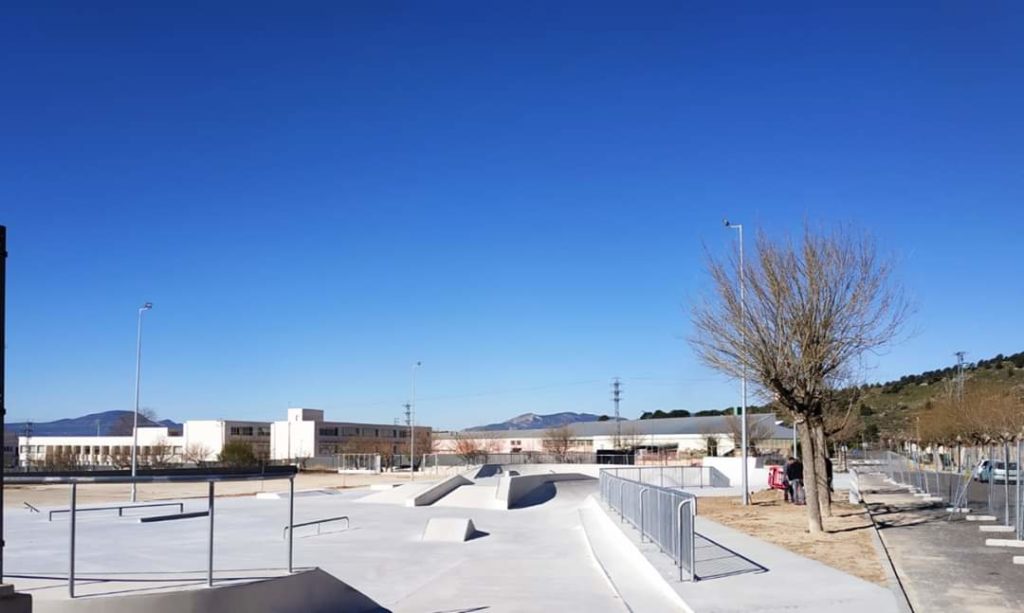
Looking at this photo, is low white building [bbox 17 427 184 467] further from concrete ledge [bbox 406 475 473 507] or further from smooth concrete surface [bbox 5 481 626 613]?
smooth concrete surface [bbox 5 481 626 613]

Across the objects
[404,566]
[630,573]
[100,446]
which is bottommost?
[100,446]

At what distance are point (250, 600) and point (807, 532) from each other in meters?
14.0

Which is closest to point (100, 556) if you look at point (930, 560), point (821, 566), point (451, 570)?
point (451, 570)

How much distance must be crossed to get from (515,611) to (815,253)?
12.1 meters

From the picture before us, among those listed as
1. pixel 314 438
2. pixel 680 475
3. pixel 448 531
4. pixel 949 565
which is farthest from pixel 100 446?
pixel 949 565

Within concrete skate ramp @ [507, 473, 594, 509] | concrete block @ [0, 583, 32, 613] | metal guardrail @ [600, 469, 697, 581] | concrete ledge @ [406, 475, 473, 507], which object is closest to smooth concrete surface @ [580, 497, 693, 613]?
metal guardrail @ [600, 469, 697, 581]

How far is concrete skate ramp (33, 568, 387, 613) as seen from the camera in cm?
905

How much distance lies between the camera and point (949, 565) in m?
15.4

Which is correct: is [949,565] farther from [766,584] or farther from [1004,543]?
[766,584]

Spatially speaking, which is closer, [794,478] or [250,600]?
[250,600]

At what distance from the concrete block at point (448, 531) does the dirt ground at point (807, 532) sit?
656 cm

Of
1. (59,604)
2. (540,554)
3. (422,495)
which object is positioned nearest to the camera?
(59,604)

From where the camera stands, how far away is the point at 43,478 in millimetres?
9906

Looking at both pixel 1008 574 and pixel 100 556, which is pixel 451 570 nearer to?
pixel 100 556
